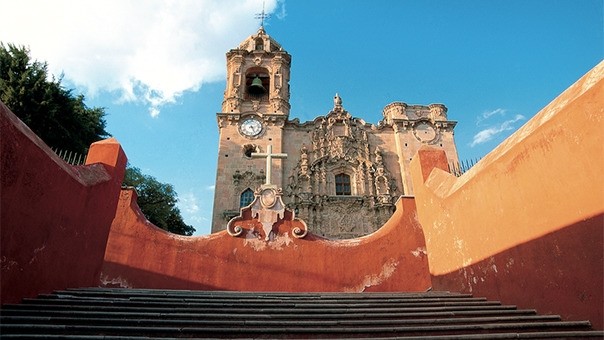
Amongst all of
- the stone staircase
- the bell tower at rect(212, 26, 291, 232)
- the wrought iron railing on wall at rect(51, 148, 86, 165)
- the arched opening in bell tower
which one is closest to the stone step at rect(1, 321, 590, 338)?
the stone staircase

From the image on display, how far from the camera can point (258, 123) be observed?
61.1 ft

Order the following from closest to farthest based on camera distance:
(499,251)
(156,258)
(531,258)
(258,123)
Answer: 1. (531,258)
2. (499,251)
3. (156,258)
4. (258,123)

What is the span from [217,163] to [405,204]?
37.9 feet

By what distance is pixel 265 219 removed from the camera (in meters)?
7.51

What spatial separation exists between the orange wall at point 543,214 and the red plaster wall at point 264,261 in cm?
211

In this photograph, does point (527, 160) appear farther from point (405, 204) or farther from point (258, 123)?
point (258, 123)

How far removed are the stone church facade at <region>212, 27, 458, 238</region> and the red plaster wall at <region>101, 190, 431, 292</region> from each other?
27.1 feet

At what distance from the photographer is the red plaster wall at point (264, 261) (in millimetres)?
7070

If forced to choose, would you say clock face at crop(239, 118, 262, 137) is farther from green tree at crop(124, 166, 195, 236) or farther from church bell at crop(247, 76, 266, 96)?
green tree at crop(124, 166, 195, 236)

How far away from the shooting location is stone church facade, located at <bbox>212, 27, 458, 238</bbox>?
647 inches

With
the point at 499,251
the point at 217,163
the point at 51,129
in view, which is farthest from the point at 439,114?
the point at 51,129

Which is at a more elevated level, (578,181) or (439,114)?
(439,114)

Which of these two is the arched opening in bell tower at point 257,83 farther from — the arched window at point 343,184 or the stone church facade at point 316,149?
the arched window at point 343,184

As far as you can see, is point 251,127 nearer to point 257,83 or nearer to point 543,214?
point 257,83
